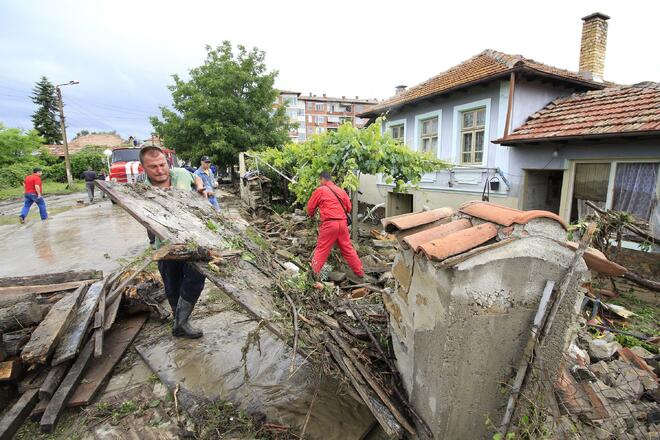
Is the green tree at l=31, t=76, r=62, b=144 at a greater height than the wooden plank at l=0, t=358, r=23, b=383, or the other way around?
the green tree at l=31, t=76, r=62, b=144

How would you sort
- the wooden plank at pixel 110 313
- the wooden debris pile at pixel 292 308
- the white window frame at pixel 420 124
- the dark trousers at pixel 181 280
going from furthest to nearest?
the white window frame at pixel 420 124 < the wooden plank at pixel 110 313 < the dark trousers at pixel 181 280 < the wooden debris pile at pixel 292 308

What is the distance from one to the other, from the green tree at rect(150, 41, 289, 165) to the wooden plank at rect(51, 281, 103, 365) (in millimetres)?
15206

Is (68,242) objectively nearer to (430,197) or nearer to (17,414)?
(17,414)

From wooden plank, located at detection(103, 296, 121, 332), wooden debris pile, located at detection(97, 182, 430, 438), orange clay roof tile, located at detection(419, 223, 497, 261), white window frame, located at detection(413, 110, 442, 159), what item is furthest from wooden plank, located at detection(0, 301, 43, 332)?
white window frame, located at detection(413, 110, 442, 159)

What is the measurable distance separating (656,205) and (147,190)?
891 cm

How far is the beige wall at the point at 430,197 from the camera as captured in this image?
920cm

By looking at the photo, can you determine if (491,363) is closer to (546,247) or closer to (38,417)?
(546,247)

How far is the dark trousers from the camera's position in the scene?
2.99 metres

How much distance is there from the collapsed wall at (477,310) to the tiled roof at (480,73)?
26.2 ft

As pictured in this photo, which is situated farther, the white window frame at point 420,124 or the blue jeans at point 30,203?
the white window frame at point 420,124

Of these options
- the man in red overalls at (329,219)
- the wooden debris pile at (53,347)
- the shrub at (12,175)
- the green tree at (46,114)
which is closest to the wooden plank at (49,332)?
the wooden debris pile at (53,347)

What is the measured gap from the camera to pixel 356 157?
6418 millimetres

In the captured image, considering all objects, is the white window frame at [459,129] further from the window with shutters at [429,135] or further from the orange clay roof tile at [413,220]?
the orange clay roof tile at [413,220]

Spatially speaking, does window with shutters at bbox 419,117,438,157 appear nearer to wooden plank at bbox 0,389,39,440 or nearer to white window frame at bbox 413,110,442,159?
white window frame at bbox 413,110,442,159
